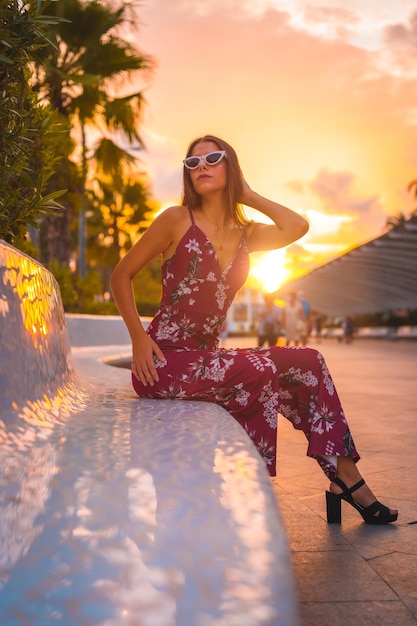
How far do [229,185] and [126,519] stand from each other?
2.19 m

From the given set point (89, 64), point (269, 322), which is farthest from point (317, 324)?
point (89, 64)

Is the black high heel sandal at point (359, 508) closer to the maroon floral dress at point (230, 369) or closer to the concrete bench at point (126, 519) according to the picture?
the maroon floral dress at point (230, 369)

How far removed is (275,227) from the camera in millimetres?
3443

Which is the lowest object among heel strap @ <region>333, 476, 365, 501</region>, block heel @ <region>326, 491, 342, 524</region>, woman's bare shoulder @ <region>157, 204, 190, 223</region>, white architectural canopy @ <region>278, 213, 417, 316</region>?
block heel @ <region>326, 491, 342, 524</region>

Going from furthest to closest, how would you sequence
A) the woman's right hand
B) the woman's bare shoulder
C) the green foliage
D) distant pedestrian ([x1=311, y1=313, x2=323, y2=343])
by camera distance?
distant pedestrian ([x1=311, y1=313, x2=323, y2=343]), the woman's bare shoulder, the woman's right hand, the green foliage

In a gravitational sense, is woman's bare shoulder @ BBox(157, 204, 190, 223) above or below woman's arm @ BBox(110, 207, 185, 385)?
above

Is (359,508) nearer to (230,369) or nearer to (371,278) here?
(230,369)

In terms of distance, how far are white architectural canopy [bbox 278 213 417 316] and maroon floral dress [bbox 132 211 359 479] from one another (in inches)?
674

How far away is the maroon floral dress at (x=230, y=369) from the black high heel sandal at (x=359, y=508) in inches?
3.6

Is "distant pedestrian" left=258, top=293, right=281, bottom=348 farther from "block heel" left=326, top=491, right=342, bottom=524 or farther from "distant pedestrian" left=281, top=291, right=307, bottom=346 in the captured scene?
"block heel" left=326, top=491, right=342, bottom=524

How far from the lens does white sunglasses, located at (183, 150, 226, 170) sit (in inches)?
122

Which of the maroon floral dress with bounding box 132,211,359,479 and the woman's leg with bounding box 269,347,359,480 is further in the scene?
the woman's leg with bounding box 269,347,359,480

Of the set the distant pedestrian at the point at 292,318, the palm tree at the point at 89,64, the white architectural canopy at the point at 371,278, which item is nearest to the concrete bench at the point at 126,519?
the palm tree at the point at 89,64

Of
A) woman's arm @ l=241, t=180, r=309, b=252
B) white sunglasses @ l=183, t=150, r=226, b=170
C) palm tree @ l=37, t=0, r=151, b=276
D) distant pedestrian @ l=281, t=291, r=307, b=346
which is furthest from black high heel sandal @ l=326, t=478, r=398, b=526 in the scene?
distant pedestrian @ l=281, t=291, r=307, b=346
